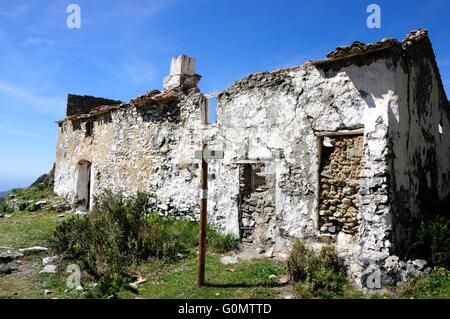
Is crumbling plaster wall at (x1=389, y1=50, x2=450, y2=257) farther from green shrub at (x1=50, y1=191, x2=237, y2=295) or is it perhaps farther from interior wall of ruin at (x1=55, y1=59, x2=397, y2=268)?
green shrub at (x1=50, y1=191, x2=237, y2=295)

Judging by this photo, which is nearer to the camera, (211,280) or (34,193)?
(211,280)

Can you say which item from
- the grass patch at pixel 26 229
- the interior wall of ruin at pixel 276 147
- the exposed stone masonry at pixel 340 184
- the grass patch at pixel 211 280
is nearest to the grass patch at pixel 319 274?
the grass patch at pixel 211 280

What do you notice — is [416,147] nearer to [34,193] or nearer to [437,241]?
[437,241]

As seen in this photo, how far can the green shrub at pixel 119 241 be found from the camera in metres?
7.01

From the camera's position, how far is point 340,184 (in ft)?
24.3

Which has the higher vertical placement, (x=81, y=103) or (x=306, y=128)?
(x=81, y=103)

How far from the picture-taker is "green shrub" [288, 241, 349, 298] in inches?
232

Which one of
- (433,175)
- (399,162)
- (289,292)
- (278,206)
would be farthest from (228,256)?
(433,175)

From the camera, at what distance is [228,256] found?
8047 mm

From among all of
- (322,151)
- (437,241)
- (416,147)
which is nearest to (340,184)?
(322,151)

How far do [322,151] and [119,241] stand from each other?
15.6 ft

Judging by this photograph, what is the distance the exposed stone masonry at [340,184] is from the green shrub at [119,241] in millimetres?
2363

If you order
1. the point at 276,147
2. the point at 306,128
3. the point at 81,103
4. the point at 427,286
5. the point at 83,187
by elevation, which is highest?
the point at 81,103

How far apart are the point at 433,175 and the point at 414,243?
3.00 meters
